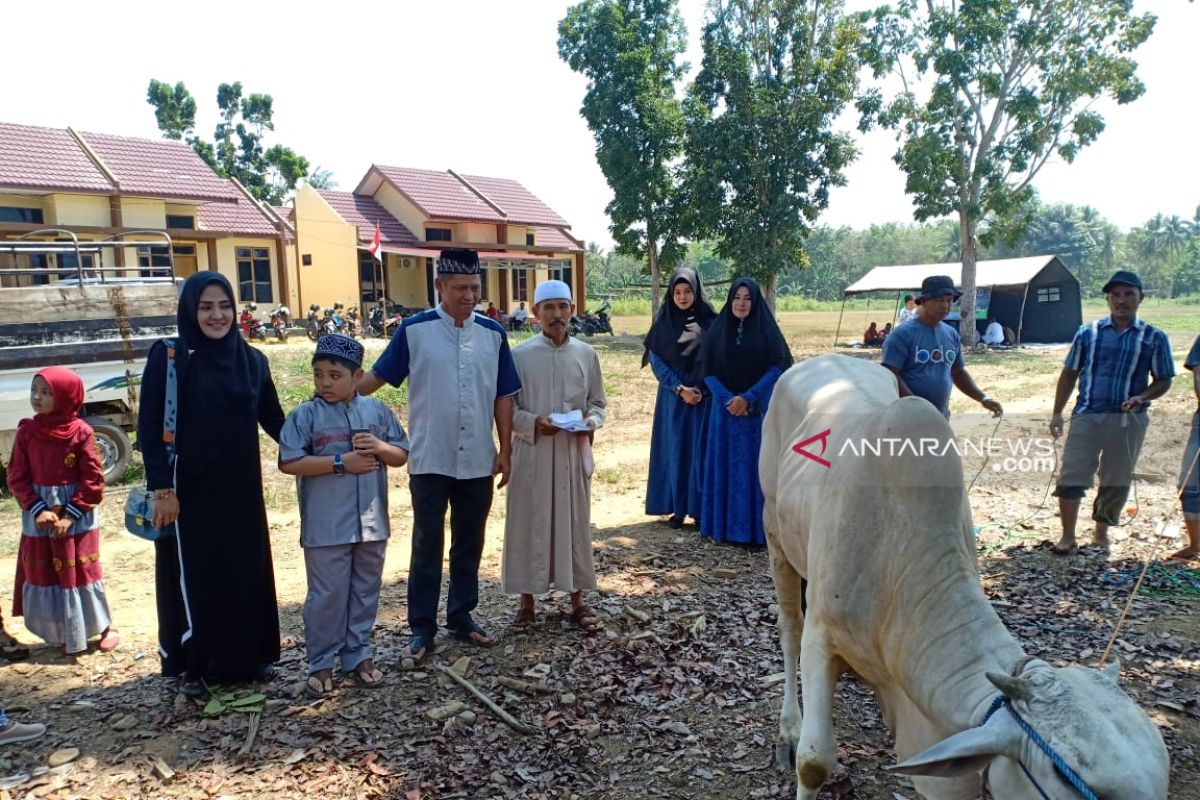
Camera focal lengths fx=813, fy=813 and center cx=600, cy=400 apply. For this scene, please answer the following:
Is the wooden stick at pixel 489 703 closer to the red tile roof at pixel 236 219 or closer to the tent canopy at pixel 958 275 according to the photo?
the red tile roof at pixel 236 219

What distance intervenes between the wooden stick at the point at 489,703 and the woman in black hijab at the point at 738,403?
2.80m

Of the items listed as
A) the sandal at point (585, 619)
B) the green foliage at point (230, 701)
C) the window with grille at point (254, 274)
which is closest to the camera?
the green foliage at point (230, 701)

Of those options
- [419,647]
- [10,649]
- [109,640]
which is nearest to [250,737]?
[419,647]

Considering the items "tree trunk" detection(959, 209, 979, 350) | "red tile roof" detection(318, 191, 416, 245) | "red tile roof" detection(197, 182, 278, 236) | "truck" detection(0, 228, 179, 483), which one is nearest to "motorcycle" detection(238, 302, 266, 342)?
"red tile roof" detection(197, 182, 278, 236)

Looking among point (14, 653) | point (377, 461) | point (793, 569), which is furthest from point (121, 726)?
point (793, 569)

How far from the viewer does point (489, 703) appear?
12.7ft

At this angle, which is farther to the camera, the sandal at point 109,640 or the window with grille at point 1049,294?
the window with grille at point 1049,294

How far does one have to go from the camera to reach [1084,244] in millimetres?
62719

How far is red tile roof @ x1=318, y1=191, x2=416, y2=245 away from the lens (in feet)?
92.1

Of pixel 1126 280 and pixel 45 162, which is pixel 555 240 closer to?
pixel 45 162

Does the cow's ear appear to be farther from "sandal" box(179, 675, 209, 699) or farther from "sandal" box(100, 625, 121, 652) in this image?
"sandal" box(100, 625, 121, 652)

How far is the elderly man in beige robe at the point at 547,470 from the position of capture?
4.70 meters

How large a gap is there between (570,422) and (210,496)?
6.18 feet

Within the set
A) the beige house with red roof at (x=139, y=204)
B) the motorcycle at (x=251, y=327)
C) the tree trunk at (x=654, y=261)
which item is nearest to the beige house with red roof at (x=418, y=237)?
the beige house with red roof at (x=139, y=204)
